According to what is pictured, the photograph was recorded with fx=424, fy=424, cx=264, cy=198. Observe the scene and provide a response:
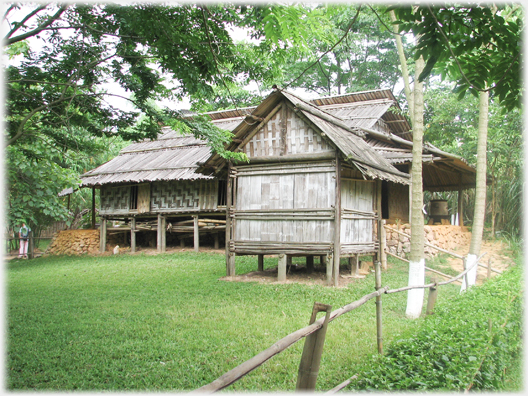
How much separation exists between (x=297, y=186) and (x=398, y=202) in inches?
282

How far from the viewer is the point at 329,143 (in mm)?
9453

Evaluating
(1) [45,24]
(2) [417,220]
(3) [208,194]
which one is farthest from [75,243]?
(2) [417,220]

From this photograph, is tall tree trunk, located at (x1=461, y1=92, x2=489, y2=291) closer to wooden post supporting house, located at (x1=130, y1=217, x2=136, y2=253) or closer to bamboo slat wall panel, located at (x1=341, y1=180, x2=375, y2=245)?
bamboo slat wall panel, located at (x1=341, y1=180, x2=375, y2=245)

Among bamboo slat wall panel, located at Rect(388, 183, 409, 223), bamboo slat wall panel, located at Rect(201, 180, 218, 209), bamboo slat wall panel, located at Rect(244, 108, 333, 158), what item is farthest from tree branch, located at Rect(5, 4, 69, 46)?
bamboo slat wall panel, located at Rect(388, 183, 409, 223)

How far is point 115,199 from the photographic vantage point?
18109 mm

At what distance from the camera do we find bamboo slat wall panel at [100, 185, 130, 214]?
17797mm

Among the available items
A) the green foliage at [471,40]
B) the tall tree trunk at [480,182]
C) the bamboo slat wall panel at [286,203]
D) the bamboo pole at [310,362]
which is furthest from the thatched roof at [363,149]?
the bamboo pole at [310,362]

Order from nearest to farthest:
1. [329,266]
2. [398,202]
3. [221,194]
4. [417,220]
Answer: [417,220] → [329,266] → [398,202] → [221,194]

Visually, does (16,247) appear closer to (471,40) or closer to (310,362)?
(310,362)

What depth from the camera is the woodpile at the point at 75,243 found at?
18219 millimetres

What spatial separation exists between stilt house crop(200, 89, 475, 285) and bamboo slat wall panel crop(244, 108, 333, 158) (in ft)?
0.08

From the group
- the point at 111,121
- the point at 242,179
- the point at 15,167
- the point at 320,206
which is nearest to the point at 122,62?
the point at 111,121

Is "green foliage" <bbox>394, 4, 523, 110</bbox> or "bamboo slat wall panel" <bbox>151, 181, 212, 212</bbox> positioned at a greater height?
"green foliage" <bbox>394, 4, 523, 110</bbox>

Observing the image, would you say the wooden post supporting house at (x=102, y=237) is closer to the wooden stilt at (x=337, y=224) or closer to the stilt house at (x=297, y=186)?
the stilt house at (x=297, y=186)
